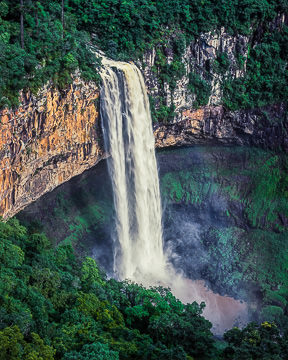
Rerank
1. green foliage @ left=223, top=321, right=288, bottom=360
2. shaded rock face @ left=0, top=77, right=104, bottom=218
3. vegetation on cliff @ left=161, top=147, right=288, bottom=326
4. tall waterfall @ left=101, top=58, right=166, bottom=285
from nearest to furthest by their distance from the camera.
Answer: green foliage @ left=223, top=321, right=288, bottom=360, shaded rock face @ left=0, top=77, right=104, bottom=218, tall waterfall @ left=101, top=58, right=166, bottom=285, vegetation on cliff @ left=161, top=147, right=288, bottom=326

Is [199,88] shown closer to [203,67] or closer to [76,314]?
[203,67]

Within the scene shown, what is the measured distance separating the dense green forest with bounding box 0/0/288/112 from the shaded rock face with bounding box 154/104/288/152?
0.67 meters

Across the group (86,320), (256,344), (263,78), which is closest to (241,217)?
(263,78)

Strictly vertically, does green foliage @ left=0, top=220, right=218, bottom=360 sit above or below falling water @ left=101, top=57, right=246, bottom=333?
below

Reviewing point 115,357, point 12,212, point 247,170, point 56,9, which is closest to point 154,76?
point 56,9

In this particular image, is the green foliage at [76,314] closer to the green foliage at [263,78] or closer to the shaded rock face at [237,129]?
the shaded rock face at [237,129]

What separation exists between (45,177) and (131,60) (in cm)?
808

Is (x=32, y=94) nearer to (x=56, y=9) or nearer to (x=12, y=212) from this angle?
(x=12, y=212)

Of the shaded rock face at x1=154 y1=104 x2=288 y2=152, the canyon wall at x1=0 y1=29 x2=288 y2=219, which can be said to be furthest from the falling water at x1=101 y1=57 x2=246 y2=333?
the shaded rock face at x1=154 y1=104 x2=288 y2=152

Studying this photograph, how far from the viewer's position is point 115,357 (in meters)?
14.2

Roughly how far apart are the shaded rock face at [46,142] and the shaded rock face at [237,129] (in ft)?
25.6

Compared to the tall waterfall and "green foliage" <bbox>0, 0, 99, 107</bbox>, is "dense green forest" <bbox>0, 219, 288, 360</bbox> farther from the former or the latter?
the tall waterfall

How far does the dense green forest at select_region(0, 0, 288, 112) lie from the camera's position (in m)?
19.2

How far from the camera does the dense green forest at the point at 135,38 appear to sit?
1925cm
